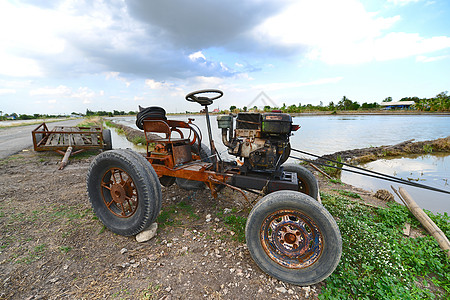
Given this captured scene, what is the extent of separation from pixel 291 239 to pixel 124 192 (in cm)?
222

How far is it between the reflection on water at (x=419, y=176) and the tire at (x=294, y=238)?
4.04 metres

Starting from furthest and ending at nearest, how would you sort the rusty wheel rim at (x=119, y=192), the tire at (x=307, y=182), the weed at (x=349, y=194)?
the weed at (x=349, y=194), the tire at (x=307, y=182), the rusty wheel rim at (x=119, y=192)

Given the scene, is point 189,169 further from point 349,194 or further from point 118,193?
point 349,194

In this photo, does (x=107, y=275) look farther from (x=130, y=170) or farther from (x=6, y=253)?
(x=6, y=253)

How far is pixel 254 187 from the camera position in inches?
108

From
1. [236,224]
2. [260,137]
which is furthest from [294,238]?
[260,137]

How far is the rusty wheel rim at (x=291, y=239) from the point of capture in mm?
2070

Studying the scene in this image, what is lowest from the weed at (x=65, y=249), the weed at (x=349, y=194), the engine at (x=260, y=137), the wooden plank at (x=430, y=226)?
the weed at (x=349, y=194)

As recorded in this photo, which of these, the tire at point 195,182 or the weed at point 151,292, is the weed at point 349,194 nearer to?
the tire at point 195,182

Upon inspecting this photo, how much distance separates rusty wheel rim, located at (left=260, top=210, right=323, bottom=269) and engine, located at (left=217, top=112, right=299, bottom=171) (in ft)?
2.58

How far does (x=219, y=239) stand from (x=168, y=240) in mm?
682

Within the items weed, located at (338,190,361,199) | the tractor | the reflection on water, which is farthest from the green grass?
the reflection on water

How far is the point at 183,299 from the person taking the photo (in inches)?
71.7

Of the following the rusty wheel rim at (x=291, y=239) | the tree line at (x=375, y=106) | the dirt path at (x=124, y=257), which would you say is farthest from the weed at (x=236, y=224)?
the tree line at (x=375, y=106)
